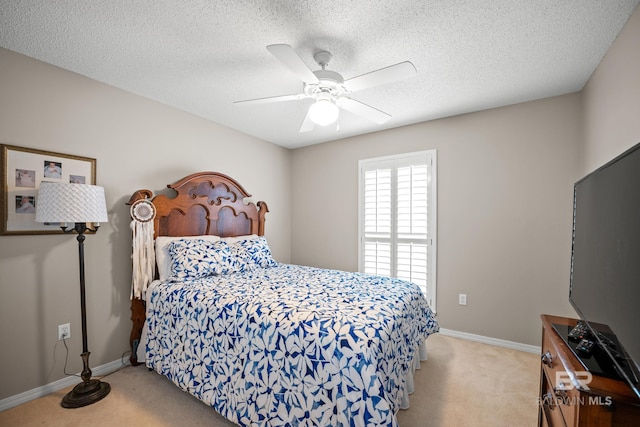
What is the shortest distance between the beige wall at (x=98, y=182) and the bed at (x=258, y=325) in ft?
0.66

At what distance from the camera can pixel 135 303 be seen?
2.52m

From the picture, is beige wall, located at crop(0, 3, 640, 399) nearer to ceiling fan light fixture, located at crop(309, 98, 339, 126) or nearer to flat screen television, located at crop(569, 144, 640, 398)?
flat screen television, located at crop(569, 144, 640, 398)

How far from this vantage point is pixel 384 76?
1.69 metres

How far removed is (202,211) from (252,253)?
0.74 m

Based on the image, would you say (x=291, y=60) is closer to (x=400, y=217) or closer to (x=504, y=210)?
(x=400, y=217)

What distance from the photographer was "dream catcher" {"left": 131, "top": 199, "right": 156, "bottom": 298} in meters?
2.46

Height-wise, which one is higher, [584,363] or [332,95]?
[332,95]

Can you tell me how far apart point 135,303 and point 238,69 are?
225 cm

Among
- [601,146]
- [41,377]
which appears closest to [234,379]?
[41,377]

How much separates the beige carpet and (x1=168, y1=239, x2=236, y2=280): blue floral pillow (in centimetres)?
89

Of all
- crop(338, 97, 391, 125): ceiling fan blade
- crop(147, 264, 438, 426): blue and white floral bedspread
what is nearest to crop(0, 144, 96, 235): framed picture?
crop(147, 264, 438, 426): blue and white floral bedspread

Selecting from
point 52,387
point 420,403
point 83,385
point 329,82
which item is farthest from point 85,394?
point 329,82

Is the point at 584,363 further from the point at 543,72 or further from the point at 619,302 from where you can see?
the point at 543,72

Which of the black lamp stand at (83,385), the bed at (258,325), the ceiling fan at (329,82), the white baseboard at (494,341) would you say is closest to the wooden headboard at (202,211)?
the bed at (258,325)
